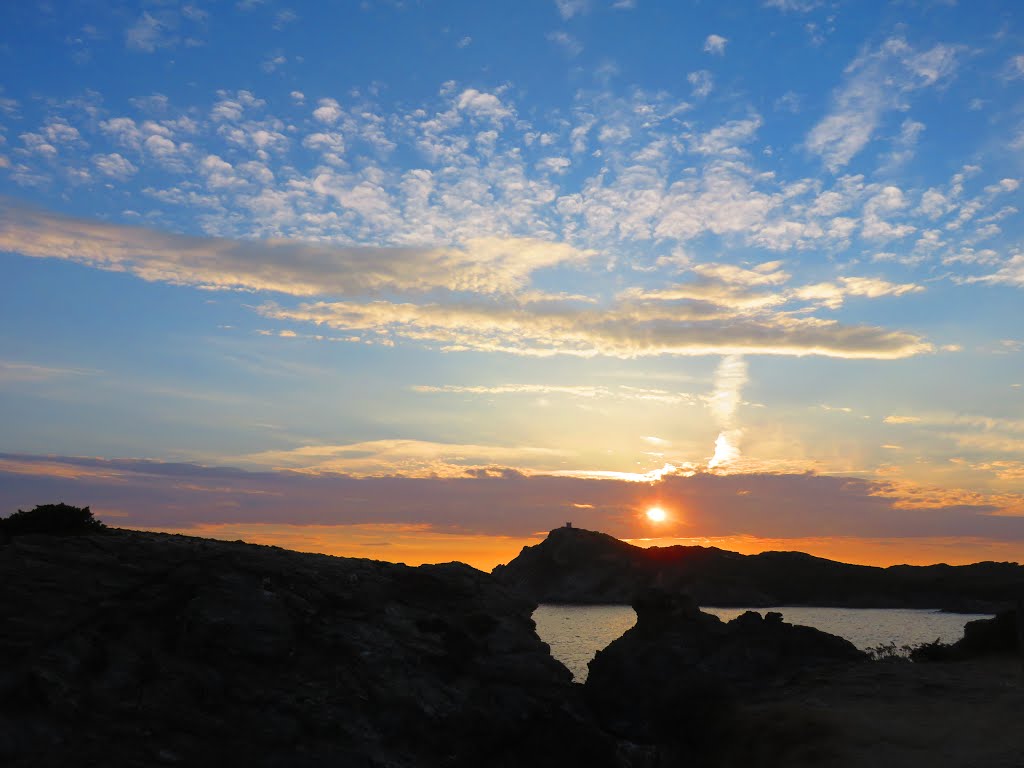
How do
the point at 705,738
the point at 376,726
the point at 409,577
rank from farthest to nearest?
the point at 409,577 < the point at 705,738 < the point at 376,726

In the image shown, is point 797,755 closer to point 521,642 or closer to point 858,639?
point 521,642

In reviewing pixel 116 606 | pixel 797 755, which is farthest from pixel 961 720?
pixel 116 606

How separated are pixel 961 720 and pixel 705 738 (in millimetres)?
9028

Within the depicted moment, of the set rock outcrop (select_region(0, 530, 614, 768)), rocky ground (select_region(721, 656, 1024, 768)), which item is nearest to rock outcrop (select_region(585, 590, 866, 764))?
rocky ground (select_region(721, 656, 1024, 768))

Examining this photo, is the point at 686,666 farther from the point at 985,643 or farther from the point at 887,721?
the point at 985,643

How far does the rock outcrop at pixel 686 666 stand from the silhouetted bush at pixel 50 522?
79.8 ft

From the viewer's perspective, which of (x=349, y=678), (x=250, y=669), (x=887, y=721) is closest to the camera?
(x=250, y=669)

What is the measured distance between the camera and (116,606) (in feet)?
76.3

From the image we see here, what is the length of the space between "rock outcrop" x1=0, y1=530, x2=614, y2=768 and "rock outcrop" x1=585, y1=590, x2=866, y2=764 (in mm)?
4921

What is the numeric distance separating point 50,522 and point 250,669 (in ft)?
42.6

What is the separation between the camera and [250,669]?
74.9 feet

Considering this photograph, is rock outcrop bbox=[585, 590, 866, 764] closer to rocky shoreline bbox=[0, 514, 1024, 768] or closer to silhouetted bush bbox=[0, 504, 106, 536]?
rocky shoreline bbox=[0, 514, 1024, 768]

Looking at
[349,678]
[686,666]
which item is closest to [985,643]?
[686,666]

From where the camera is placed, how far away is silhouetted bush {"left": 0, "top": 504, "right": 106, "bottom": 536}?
29031 millimetres
